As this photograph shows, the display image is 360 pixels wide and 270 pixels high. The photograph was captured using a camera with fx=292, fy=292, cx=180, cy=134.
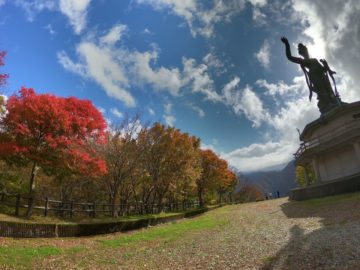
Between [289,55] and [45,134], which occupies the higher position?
[289,55]

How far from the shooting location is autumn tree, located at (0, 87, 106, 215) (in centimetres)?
1925

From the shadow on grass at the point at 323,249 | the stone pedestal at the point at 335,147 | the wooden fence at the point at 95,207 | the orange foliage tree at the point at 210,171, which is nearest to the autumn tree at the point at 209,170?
the orange foliage tree at the point at 210,171

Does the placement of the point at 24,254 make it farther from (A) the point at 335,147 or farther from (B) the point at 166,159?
(B) the point at 166,159

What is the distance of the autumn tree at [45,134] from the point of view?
19.2 metres

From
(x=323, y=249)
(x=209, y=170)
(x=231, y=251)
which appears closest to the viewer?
(x=323, y=249)

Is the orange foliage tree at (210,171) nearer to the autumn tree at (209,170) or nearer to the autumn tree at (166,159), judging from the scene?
the autumn tree at (209,170)

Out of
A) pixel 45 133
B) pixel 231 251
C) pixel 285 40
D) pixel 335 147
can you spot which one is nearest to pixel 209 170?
pixel 285 40

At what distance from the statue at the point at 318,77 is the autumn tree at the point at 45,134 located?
27.4 metres

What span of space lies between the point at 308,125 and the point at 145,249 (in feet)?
91.1

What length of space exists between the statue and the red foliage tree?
27.4 m

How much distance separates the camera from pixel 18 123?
1919cm

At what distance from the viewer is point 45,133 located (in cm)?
2008

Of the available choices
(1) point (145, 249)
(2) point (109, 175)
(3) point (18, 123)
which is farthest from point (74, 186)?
(1) point (145, 249)

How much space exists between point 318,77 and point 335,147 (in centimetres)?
1115
